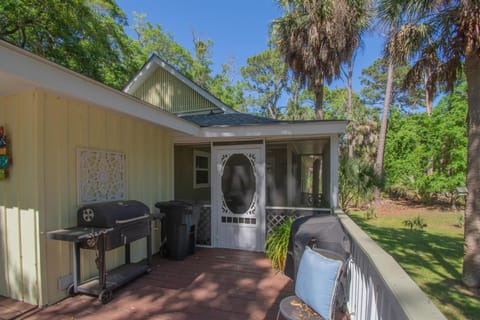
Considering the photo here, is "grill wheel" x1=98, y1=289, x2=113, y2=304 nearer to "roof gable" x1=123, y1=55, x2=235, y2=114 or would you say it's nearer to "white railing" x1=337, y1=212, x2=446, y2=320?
"white railing" x1=337, y1=212, x2=446, y2=320

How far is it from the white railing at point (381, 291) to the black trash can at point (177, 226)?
280 cm

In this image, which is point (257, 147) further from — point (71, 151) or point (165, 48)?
point (165, 48)

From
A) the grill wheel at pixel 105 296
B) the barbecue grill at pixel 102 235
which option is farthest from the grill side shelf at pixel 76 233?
the grill wheel at pixel 105 296

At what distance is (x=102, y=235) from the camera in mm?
2963

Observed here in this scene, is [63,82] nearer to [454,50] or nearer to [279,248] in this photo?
[279,248]

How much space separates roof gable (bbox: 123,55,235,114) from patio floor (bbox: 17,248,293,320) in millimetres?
5539

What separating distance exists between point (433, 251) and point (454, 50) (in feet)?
15.0

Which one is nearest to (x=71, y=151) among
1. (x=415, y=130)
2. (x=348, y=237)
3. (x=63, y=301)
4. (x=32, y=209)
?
(x=32, y=209)

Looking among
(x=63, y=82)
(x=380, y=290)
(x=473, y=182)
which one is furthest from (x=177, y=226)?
(x=473, y=182)

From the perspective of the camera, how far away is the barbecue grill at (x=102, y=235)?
291cm

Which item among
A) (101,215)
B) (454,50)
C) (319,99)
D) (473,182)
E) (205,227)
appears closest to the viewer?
(101,215)

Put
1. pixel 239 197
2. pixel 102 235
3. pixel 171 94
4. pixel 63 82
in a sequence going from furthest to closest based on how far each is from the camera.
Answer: pixel 171 94 < pixel 239 197 < pixel 102 235 < pixel 63 82

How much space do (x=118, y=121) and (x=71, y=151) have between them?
97cm

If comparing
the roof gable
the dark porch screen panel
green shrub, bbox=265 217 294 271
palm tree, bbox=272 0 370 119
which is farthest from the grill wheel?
palm tree, bbox=272 0 370 119
